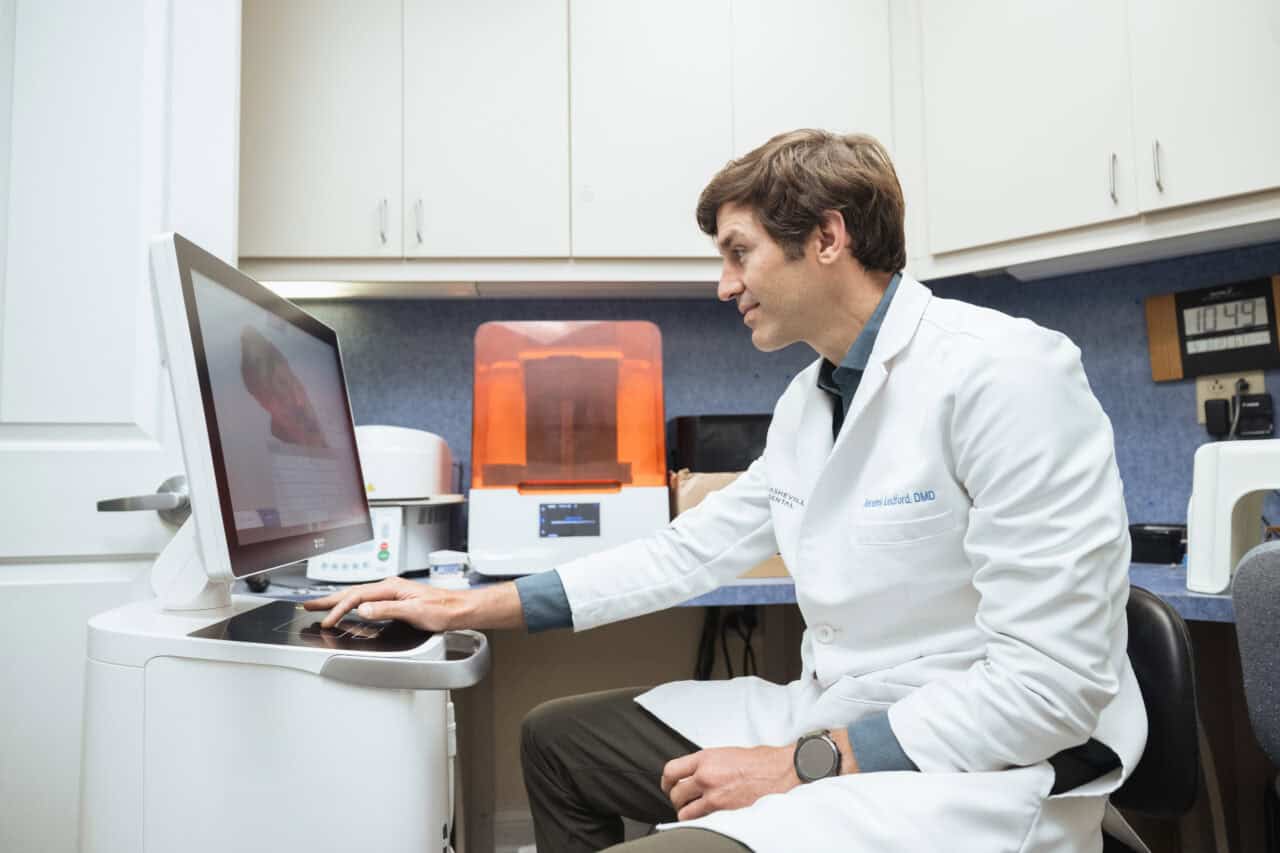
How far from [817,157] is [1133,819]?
1583 mm

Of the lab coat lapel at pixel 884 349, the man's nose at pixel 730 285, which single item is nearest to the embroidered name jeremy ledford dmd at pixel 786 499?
the lab coat lapel at pixel 884 349

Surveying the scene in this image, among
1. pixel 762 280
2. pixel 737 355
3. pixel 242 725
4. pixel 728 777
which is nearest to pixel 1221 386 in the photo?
pixel 737 355

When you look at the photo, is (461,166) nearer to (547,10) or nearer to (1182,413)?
(547,10)

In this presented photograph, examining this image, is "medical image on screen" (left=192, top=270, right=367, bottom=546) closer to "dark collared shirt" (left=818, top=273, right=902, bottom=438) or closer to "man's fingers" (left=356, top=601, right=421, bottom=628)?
"man's fingers" (left=356, top=601, right=421, bottom=628)

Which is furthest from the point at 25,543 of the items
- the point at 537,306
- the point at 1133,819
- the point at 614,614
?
the point at 1133,819

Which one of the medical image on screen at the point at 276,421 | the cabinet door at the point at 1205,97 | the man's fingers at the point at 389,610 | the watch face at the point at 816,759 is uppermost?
the cabinet door at the point at 1205,97

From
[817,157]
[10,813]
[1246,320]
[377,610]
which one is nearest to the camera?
[377,610]

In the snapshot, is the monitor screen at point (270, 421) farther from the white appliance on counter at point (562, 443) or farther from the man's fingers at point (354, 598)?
the white appliance on counter at point (562, 443)

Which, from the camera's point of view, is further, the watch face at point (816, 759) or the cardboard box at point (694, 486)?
the cardboard box at point (694, 486)

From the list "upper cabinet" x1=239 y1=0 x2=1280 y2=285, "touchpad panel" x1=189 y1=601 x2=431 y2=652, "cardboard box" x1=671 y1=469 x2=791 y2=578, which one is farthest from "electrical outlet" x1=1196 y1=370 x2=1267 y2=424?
"touchpad panel" x1=189 y1=601 x2=431 y2=652

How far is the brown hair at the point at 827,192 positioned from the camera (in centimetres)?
99

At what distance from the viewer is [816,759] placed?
2.52ft

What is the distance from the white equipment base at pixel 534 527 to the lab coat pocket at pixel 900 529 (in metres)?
0.64

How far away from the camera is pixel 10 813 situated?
1230 mm
